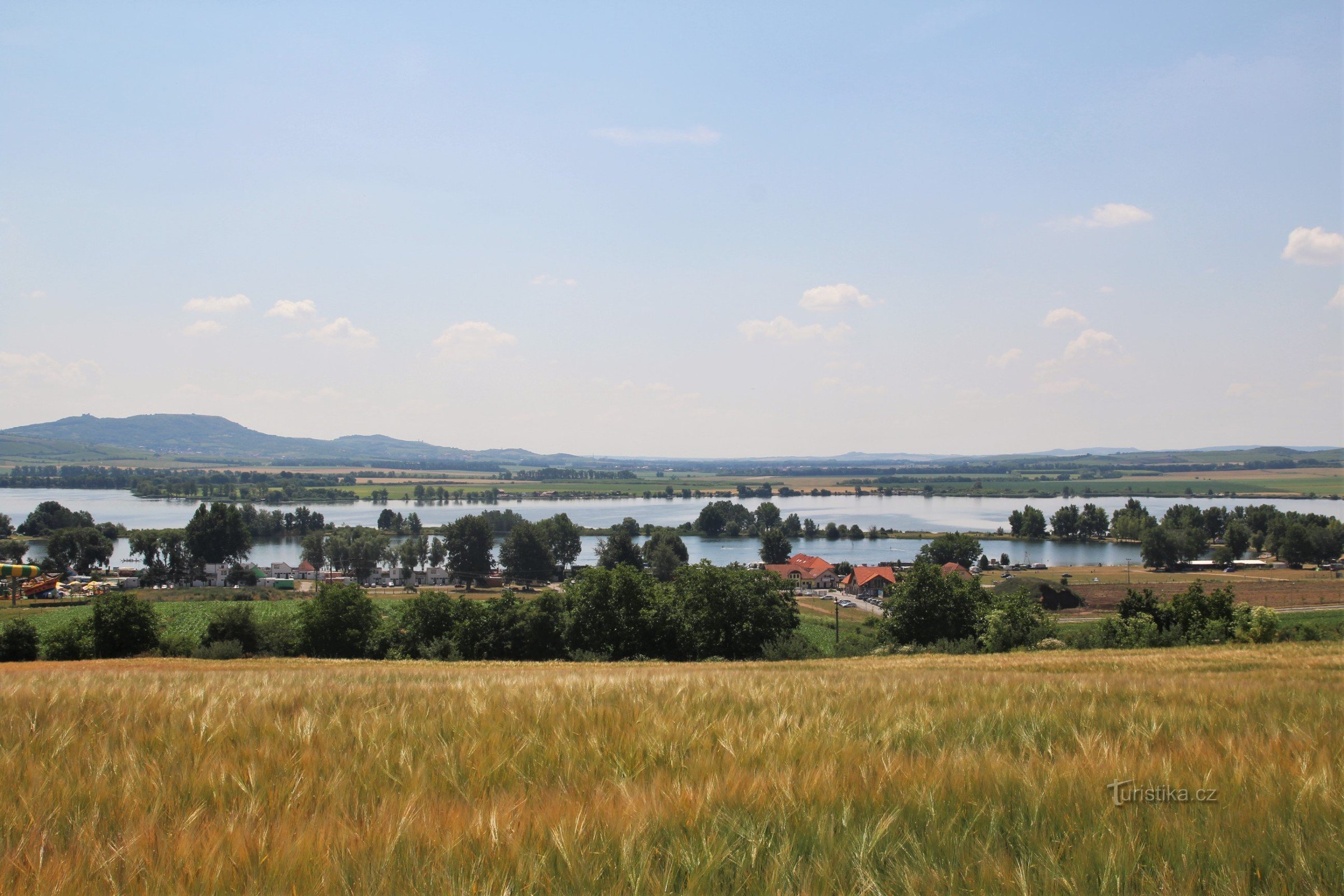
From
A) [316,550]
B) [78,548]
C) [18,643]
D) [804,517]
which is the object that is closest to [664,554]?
[316,550]

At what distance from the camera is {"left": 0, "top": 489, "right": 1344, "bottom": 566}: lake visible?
374 feet

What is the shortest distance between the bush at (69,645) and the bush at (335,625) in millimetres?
10120

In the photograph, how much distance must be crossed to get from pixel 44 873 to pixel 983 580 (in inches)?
3594

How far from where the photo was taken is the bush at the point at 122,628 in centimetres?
3891

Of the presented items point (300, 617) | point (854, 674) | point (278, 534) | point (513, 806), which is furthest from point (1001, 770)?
point (278, 534)

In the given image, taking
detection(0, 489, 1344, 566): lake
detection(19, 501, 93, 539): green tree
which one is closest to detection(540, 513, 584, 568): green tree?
detection(0, 489, 1344, 566): lake

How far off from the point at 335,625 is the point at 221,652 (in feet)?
23.3

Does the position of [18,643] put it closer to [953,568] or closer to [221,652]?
[221,652]

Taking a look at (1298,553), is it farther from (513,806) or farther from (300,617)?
(513,806)

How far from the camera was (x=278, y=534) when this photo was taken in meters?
142

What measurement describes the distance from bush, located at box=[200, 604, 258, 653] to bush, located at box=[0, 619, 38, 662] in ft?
25.1

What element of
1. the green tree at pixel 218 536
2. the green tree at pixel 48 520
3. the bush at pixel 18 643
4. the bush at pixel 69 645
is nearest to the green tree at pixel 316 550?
the green tree at pixel 218 536

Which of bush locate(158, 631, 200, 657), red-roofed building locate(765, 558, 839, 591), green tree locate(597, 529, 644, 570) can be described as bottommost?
red-roofed building locate(765, 558, 839, 591)

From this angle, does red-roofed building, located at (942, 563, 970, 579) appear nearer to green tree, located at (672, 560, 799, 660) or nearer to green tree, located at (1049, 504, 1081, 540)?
green tree, located at (672, 560, 799, 660)
